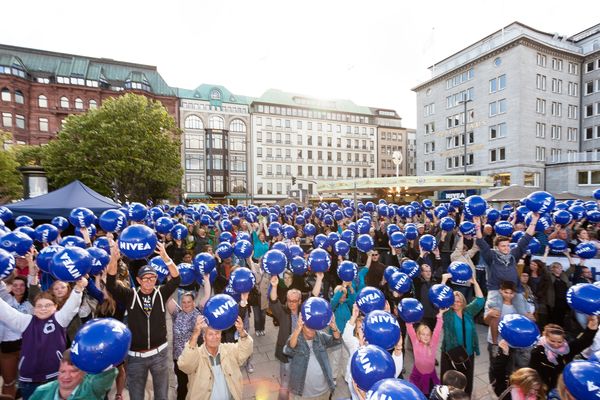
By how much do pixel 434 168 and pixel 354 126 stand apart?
2182 cm

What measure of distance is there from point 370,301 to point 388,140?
68371 millimetres

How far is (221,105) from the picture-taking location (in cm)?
5606

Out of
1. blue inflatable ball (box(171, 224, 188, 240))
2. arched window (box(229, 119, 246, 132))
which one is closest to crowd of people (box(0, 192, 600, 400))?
blue inflatable ball (box(171, 224, 188, 240))

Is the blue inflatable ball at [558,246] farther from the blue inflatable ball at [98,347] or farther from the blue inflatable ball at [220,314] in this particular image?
the blue inflatable ball at [98,347]

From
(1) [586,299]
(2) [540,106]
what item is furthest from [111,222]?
(2) [540,106]

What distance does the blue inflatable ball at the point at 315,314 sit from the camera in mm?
3525

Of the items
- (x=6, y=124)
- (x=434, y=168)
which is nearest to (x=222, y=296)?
(x=434, y=168)

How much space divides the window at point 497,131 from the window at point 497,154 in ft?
5.06

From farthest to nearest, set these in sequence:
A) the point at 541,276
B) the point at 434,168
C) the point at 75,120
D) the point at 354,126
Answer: the point at 354,126
the point at 434,168
the point at 75,120
the point at 541,276

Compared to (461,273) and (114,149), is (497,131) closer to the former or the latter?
(114,149)

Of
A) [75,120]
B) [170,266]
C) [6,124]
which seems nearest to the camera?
[170,266]

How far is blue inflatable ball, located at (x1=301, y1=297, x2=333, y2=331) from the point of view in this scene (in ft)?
11.6

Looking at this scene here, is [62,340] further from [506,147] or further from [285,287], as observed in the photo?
[506,147]

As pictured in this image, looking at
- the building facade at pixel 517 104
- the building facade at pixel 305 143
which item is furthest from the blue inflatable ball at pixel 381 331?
the building facade at pixel 305 143
